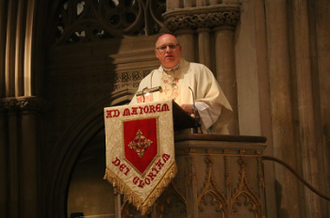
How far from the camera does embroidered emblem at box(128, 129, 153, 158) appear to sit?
211 inches

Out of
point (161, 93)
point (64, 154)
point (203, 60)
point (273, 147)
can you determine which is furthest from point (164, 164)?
point (64, 154)

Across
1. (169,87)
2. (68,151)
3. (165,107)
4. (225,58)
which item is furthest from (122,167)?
(68,151)

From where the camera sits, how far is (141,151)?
5375mm

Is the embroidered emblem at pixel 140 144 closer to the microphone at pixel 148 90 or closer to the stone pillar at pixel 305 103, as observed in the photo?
the microphone at pixel 148 90

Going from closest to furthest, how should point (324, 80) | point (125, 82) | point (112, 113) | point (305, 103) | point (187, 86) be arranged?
point (112, 113)
point (187, 86)
point (305, 103)
point (324, 80)
point (125, 82)

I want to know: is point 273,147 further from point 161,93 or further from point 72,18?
point 72,18

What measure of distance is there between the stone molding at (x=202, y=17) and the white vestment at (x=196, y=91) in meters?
1.64

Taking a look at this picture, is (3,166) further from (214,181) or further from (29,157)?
(214,181)

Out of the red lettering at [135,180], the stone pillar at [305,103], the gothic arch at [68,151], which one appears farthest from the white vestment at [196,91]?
the gothic arch at [68,151]

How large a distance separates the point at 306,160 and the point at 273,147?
1.03ft

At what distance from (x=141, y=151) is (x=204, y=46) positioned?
265cm

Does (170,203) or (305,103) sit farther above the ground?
(305,103)

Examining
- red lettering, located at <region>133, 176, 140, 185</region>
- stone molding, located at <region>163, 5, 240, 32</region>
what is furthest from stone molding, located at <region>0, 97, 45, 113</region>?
red lettering, located at <region>133, 176, 140, 185</region>

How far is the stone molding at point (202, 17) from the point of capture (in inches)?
301
